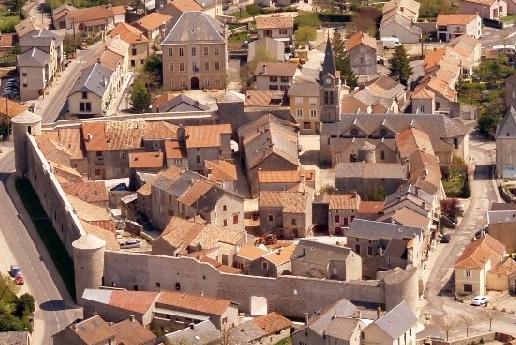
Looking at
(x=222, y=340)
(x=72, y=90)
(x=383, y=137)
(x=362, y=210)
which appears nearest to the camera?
(x=222, y=340)

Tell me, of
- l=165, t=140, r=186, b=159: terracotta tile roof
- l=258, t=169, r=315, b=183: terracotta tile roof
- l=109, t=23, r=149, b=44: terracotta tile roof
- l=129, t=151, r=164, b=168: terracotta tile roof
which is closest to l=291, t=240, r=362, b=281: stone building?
l=258, t=169, r=315, b=183: terracotta tile roof

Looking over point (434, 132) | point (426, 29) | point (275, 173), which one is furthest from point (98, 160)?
point (426, 29)

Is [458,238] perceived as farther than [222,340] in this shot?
Yes

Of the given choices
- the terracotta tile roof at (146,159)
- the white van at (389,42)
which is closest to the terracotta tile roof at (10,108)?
the terracotta tile roof at (146,159)

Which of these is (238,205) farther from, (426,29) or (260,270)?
(426,29)

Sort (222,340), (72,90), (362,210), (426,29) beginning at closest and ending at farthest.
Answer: (222,340) → (362,210) → (72,90) → (426,29)

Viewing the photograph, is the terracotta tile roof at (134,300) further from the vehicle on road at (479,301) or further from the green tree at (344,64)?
the green tree at (344,64)

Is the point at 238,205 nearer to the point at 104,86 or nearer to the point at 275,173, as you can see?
the point at 275,173

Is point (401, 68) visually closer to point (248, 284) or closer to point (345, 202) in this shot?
point (345, 202)
